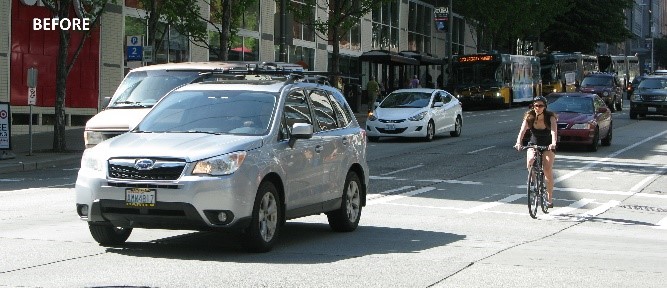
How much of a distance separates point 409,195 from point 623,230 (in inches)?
195

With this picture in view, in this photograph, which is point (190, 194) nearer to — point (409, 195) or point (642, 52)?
point (409, 195)

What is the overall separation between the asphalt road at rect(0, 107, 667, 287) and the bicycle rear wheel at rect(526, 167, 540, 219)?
16 centimetres

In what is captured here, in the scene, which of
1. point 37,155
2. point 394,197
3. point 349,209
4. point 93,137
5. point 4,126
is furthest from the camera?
point 37,155

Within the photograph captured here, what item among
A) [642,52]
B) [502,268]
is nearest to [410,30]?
[502,268]

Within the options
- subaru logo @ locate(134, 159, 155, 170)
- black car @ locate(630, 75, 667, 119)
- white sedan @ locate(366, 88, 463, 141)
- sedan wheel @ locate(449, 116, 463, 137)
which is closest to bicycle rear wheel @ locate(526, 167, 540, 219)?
subaru logo @ locate(134, 159, 155, 170)

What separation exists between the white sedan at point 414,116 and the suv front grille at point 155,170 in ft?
77.0

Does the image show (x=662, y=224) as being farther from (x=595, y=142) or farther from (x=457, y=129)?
(x=457, y=129)

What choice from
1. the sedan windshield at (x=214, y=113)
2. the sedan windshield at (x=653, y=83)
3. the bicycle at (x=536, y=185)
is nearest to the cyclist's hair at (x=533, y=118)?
the bicycle at (x=536, y=185)

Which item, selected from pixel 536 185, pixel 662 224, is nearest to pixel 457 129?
pixel 536 185

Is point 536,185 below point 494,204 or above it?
above

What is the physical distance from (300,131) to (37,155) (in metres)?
18.8

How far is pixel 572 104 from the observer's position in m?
33.4

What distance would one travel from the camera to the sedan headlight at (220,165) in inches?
466

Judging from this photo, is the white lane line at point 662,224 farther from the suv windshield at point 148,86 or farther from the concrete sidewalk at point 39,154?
the concrete sidewalk at point 39,154
